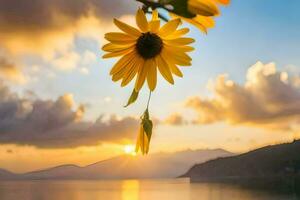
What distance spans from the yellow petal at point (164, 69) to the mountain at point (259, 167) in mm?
119772

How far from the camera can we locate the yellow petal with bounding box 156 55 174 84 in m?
0.46

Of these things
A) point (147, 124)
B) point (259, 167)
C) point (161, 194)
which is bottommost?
point (147, 124)

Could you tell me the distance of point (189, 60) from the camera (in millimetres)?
453

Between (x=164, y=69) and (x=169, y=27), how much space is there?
5 centimetres

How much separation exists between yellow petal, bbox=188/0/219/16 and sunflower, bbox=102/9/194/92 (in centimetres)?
8

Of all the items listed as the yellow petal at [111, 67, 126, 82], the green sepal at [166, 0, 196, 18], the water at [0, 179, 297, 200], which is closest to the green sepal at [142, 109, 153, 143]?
the yellow petal at [111, 67, 126, 82]

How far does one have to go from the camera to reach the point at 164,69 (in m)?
0.47

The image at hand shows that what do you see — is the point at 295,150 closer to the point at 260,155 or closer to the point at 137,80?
the point at 260,155

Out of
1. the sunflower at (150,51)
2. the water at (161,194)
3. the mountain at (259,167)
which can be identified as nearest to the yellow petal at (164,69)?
the sunflower at (150,51)

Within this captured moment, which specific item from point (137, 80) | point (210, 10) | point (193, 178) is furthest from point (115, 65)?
point (193, 178)

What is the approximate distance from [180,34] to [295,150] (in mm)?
123188

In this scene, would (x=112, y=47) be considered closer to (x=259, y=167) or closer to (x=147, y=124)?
(x=147, y=124)

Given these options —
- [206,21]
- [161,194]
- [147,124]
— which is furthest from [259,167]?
[206,21]

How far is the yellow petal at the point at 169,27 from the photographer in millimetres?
406
